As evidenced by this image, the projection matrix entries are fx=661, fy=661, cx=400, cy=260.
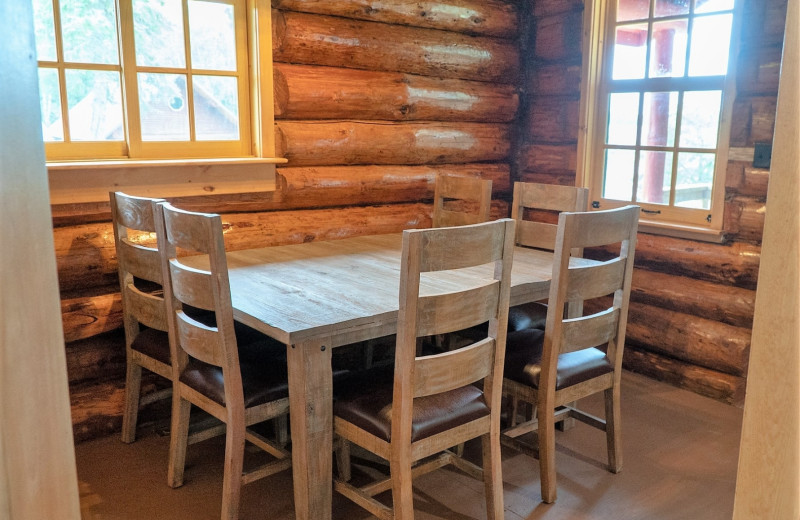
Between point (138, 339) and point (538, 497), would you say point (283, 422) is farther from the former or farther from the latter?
point (538, 497)

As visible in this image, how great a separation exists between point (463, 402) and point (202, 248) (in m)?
1.01

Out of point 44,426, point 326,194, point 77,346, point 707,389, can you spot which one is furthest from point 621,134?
point 44,426

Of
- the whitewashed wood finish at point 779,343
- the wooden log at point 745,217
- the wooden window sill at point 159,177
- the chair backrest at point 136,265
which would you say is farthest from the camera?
the wooden log at point 745,217

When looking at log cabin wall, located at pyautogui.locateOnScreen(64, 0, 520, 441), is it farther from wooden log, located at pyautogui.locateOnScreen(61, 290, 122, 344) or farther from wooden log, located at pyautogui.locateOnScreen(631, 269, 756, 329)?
wooden log, located at pyautogui.locateOnScreen(631, 269, 756, 329)

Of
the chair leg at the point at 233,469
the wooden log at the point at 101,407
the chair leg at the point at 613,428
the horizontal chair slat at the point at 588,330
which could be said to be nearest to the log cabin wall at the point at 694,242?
the chair leg at the point at 613,428

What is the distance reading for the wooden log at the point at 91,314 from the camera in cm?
298

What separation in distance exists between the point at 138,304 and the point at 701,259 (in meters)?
2.96

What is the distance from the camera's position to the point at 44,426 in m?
0.79

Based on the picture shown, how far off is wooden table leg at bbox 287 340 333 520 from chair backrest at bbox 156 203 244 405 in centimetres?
24

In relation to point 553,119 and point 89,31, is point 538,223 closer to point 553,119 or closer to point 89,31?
point 553,119

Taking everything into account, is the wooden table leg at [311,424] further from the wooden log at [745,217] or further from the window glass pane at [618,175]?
the window glass pane at [618,175]

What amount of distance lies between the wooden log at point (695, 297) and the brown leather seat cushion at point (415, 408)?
6.64 ft

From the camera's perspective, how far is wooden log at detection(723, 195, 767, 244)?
3.47 metres

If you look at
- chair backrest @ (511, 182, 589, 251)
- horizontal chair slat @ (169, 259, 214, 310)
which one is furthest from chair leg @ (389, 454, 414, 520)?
chair backrest @ (511, 182, 589, 251)
